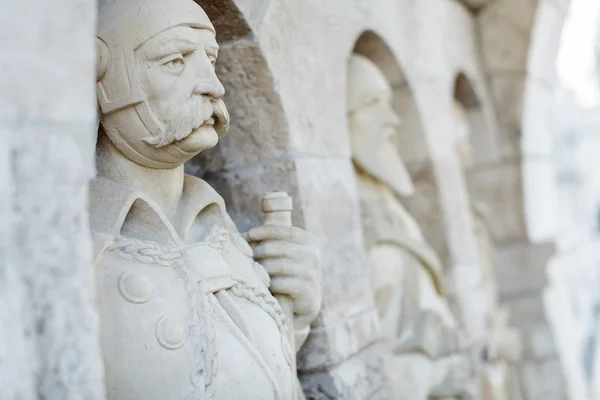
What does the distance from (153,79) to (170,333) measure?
466mm

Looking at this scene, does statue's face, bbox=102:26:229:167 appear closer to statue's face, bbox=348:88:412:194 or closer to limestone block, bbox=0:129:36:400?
limestone block, bbox=0:129:36:400

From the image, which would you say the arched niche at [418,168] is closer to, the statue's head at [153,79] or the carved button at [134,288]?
the statue's head at [153,79]

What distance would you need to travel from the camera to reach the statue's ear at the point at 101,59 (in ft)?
4.31

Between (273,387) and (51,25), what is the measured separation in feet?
2.59

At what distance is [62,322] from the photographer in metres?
0.89

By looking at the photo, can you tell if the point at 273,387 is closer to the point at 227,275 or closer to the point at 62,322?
the point at 227,275

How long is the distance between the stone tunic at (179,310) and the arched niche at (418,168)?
167 cm

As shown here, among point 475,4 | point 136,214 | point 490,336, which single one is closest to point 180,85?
point 136,214

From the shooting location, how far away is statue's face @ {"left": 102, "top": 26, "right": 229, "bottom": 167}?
52.1 inches

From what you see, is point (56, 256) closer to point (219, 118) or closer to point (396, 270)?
point (219, 118)

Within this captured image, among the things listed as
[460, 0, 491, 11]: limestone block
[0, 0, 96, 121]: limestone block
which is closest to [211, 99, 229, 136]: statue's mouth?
[0, 0, 96, 121]: limestone block

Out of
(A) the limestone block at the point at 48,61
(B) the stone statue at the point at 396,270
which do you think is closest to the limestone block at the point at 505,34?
(B) the stone statue at the point at 396,270

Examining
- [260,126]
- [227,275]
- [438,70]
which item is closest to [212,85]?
[227,275]

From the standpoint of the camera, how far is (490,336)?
10.7 feet
